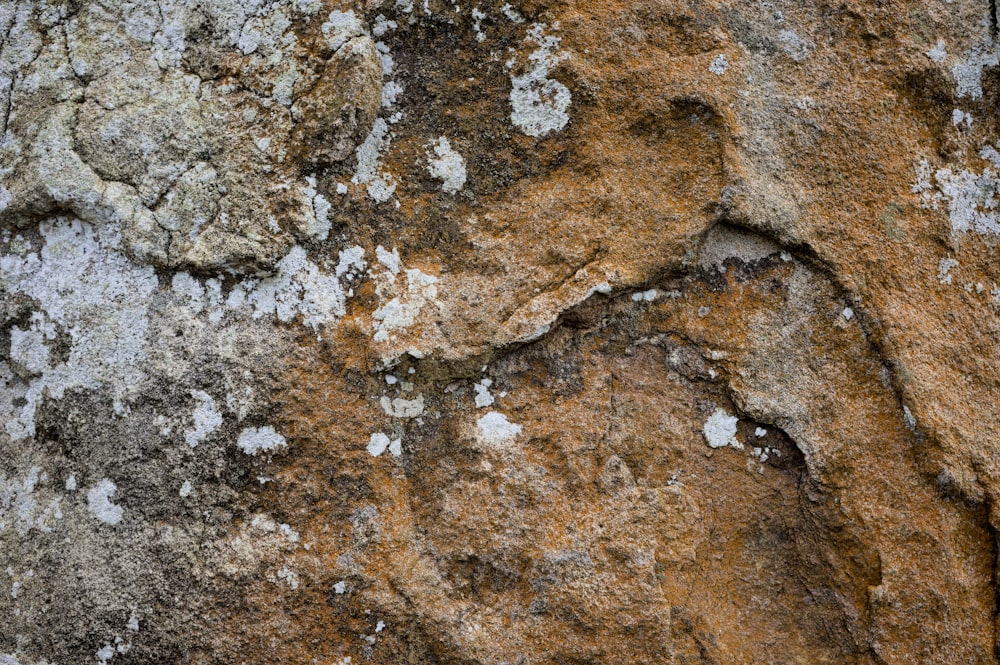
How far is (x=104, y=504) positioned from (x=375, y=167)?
41.1 inches

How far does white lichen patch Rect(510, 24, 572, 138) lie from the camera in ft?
6.38

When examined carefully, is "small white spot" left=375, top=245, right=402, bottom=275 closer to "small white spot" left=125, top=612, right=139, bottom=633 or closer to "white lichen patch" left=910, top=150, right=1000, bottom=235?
"small white spot" left=125, top=612, right=139, bottom=633

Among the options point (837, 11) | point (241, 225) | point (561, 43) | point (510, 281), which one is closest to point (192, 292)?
point (241, 225)

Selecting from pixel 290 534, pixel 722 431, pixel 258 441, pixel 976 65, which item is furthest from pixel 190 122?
pixel 976 65

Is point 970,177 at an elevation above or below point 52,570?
above

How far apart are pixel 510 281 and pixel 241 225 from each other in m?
0.67

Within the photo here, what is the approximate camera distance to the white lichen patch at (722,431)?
193 cm

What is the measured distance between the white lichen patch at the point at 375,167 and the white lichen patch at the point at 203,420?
0.64 metres

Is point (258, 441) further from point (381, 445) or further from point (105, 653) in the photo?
point (105, 653)

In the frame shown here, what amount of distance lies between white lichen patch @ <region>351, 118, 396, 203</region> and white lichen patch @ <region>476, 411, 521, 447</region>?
60cm

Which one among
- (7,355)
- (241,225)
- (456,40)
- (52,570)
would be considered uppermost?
(456,40)

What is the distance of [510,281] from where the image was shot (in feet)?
6.30

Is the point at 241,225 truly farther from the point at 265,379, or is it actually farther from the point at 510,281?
the point at 510,281

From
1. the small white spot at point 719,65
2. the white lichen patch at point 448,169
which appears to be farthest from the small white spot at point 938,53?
the white lichen patch at point 448,169
